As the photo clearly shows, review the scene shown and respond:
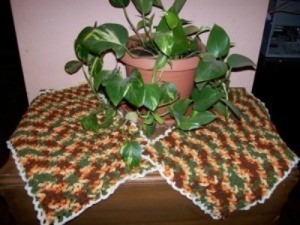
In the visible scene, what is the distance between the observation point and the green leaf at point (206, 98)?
693 mm

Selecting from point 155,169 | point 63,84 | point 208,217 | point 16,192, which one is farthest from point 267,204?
point 63,84

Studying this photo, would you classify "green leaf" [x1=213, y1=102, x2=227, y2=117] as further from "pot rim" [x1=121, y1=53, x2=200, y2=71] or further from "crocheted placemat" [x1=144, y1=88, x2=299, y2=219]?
"pot rim" [x1=121, y1=53, x2=200, y2=71]

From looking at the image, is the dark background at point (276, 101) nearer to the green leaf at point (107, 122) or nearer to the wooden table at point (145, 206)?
the wooden table at point (145, 206)

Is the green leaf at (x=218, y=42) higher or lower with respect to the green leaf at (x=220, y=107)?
higher

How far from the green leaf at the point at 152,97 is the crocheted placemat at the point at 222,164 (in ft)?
0.49

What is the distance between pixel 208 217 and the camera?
75 cm

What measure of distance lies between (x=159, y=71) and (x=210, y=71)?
14 centimetres

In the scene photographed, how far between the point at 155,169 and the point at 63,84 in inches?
22.8

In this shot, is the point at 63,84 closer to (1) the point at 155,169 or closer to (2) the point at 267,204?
(1) the point at 155,169

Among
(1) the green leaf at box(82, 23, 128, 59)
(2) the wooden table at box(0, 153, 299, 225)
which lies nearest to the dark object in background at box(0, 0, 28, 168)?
(2) the wooden table at box(0, 153, 299, 225)

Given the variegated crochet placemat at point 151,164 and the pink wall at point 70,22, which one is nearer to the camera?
the variegated crochet placemat at point 151,164

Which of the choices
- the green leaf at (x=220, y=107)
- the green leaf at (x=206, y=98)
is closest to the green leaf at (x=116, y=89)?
the green leaf at (x=206, y=98)

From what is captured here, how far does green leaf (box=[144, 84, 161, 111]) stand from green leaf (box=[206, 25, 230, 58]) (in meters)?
0.20

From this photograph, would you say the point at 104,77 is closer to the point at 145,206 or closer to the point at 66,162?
the point at 66,162
